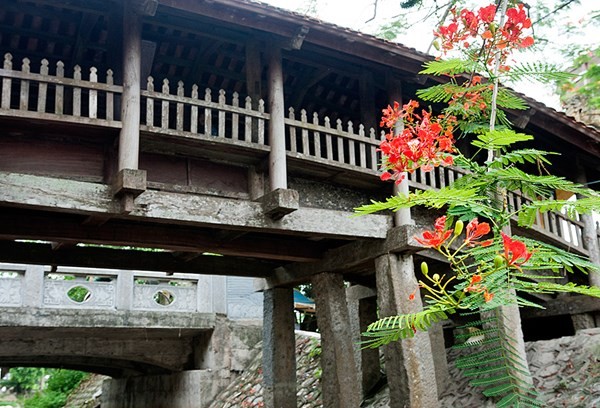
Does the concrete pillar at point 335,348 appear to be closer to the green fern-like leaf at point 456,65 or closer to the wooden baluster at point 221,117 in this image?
the wooden baluster at point 221,117

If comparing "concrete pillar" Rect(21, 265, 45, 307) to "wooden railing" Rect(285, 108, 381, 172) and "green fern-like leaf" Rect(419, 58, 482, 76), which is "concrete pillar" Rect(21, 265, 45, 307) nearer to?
"wooden railing" Rect(285, 108, 381, 172)

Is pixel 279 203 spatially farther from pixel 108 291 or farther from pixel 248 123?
pixel 108 291

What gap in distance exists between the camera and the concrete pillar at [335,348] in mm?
8117

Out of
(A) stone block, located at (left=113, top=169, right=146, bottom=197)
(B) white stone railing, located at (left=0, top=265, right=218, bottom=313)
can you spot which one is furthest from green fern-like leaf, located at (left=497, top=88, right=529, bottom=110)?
(B) white stone railing, located at (left=0, top=265, right=218, bottom=313)

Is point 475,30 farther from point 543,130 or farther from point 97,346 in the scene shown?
point 97,346

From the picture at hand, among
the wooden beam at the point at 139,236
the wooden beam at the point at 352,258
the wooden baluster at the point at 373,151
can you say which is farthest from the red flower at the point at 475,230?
the wooden beam at the point at 139,236

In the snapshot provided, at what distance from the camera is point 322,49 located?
7086mm

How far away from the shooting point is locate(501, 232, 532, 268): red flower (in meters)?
2.17

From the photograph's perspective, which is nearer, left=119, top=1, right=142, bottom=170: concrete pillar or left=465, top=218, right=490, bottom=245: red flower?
left=465, top=218, right=490, bottom=245: red flower

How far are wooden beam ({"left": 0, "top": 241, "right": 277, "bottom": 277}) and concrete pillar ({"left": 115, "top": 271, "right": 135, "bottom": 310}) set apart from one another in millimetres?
2655

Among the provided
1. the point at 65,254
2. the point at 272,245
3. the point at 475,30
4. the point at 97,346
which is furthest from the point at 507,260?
the point at 97,346

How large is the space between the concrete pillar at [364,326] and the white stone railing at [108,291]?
2724mm

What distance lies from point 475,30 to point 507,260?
143 cm

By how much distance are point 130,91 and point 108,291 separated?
622 cm
